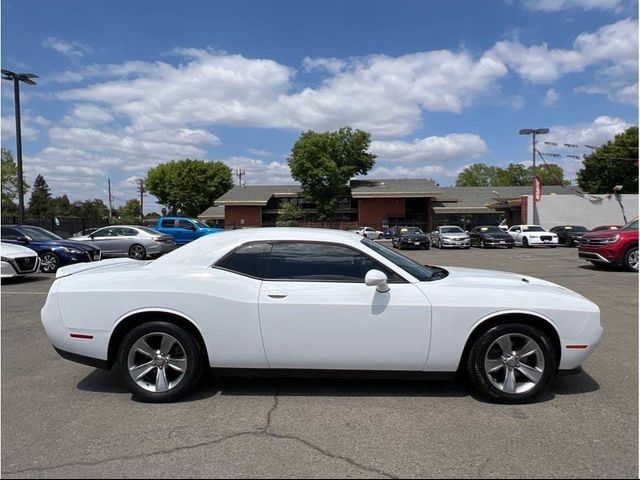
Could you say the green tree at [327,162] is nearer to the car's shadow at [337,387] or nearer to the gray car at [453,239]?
the gray car at [453,239]

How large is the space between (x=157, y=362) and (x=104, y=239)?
54.3 feet

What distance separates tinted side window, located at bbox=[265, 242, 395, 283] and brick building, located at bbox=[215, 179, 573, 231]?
161ft

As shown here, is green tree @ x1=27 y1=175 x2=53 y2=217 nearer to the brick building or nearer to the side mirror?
the brick building

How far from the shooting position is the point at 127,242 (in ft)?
61.7

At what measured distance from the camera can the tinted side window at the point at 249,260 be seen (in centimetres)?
411

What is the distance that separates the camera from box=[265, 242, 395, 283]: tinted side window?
160 inches

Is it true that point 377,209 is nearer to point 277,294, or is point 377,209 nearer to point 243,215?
point 243,215

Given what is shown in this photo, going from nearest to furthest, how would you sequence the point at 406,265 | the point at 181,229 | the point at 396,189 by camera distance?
1. the point at 406,265
2. the point at 181,229
3. the point at 396,189

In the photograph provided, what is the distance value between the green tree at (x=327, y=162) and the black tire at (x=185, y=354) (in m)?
53.6

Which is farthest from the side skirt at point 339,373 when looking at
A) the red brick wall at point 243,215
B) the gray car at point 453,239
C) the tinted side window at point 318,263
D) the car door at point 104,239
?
the red brick wall at point 243,215

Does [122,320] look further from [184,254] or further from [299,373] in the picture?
[299,373]

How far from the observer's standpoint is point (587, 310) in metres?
3.98

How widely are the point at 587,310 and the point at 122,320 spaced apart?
12.8 ft

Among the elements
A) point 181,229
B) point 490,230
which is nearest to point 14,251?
point 181,229
